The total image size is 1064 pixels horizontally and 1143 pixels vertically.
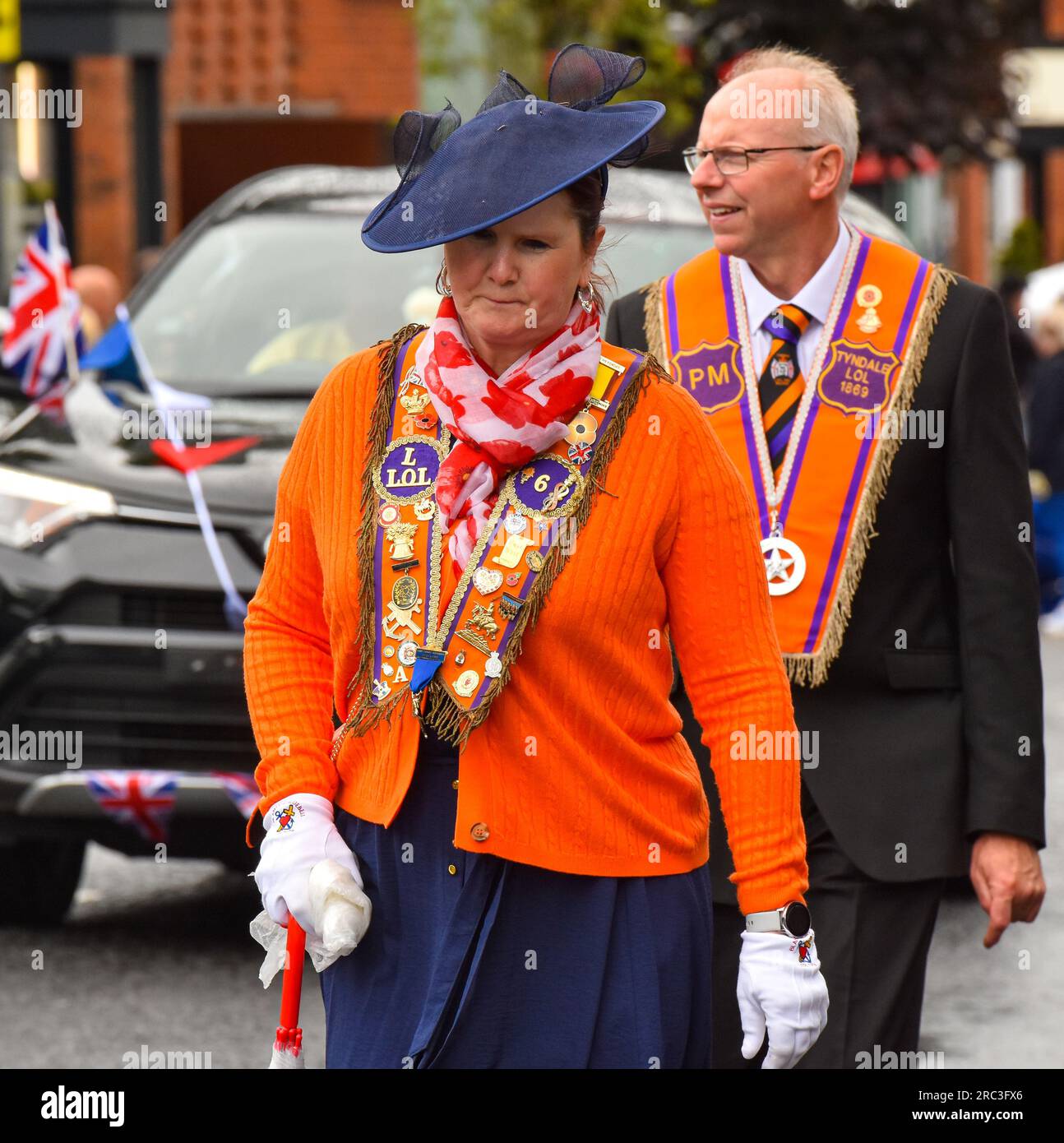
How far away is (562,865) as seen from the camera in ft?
9.48

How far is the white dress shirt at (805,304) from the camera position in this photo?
12.9 feet

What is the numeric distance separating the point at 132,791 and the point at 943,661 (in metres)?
Result: 2.60

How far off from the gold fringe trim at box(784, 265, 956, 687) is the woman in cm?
81

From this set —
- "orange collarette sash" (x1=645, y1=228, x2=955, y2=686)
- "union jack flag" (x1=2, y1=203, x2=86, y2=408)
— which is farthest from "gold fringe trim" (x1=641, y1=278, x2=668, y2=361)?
"union jack flag" (x1=2, y1=203, x2=86, y2=408)

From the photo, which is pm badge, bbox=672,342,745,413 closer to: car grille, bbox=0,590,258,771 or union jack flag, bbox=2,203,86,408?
car grille, bbox=0,590,258,771

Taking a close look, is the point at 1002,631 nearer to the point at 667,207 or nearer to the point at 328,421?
the point at 328,421

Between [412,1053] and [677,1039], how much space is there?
1.13 feet

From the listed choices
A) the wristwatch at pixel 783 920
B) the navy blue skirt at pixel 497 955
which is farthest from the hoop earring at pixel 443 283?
the wristwatch at pixel 783 920

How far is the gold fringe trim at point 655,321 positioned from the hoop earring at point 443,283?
0.96 metres

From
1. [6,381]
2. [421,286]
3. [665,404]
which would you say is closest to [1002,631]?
[665,404]

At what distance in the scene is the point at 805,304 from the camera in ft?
12.9

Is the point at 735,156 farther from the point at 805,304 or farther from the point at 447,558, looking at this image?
the point at 447,558

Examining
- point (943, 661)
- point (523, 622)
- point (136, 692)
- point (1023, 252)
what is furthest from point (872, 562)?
point (1023, 252)

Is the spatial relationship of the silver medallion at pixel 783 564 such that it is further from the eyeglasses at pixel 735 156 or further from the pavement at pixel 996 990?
the pavement at pixel 996 990
